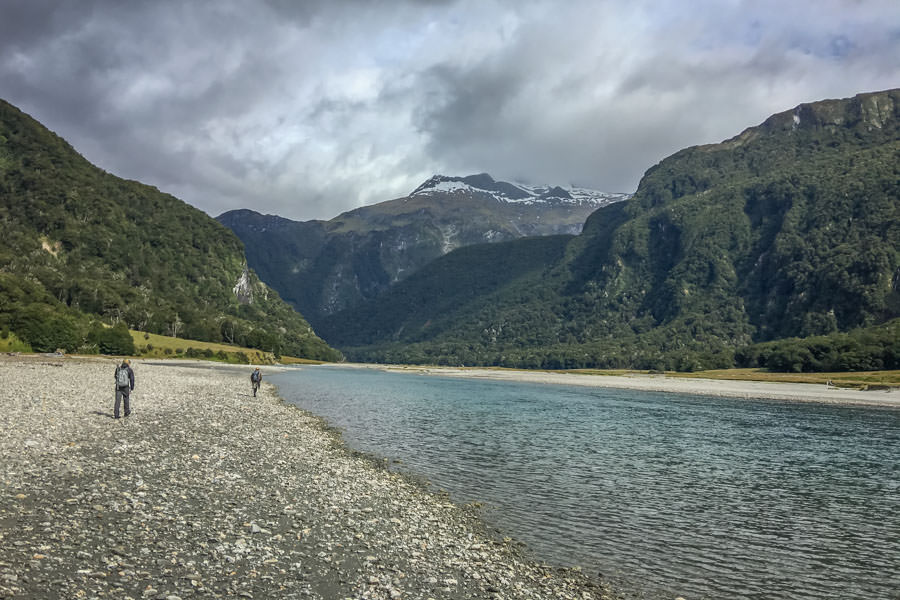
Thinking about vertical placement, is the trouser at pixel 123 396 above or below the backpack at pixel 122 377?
below

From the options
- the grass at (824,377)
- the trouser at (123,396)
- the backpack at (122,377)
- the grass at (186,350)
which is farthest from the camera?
the grass at (186,350)

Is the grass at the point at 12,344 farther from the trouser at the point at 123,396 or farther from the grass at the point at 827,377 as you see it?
the grass at the point at 827,377

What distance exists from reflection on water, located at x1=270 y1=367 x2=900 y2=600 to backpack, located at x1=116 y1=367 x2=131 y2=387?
1340 cm

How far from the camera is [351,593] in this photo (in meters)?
11.0

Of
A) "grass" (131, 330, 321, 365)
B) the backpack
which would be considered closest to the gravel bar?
the backpack

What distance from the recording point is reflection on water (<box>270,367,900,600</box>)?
1554 centimetres

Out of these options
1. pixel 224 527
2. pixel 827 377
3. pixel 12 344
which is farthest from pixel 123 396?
pixel 827 377

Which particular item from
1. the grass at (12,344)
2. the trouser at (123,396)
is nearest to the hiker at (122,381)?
the trouser at (123,396)

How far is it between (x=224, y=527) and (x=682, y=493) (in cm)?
1977

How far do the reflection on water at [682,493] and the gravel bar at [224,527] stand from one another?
103 inches

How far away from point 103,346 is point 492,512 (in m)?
120

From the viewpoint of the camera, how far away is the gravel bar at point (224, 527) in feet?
34.2

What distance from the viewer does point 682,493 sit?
80.6 feet

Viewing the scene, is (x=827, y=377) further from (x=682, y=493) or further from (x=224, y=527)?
(x=224, y=527)
